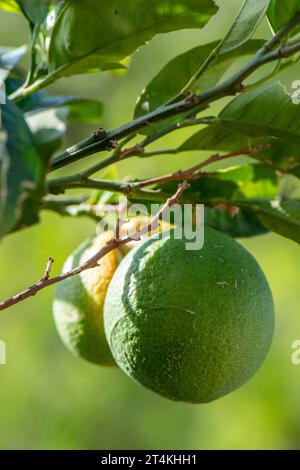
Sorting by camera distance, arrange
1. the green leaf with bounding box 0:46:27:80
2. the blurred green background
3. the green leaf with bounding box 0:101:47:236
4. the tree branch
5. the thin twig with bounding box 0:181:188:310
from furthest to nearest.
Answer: the blurred green background < the green leaf with bounding box 0:46:27:80 < the tree branch < the thin twig with bounding box 0:181:188:310 < the green leaf with bounding box 0:101:47:236

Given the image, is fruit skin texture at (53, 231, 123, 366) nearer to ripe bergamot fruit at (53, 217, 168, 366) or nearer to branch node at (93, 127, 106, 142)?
ripe bergamot fruit at (53, 217, 168, 366)

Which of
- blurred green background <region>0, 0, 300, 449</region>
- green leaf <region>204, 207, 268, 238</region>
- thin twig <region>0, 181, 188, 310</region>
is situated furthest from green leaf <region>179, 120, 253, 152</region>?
blurred green background <region>0, 0, 300, 449</region>

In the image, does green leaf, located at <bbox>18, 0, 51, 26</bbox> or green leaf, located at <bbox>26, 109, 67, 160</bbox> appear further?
green leaf, located at <bbox>18, 0, 51, 26</bbox>

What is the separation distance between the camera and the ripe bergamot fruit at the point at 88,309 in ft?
3.85

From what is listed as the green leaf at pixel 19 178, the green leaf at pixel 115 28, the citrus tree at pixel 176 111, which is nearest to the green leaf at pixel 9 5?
the citrus tree at pixel 176 111

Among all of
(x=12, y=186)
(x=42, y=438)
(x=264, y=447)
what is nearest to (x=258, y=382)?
(x=264, y=447)

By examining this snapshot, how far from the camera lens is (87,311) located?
118cm

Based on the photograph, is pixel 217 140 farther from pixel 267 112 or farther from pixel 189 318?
pixel 189 318

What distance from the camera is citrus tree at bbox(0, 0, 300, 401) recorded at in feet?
3.03

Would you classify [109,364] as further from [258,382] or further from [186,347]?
[258,382]

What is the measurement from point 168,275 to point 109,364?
0.29 m

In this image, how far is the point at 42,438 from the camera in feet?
11.9

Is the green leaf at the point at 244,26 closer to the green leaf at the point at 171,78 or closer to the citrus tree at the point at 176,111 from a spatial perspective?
the citrus tree at the point at 176,111

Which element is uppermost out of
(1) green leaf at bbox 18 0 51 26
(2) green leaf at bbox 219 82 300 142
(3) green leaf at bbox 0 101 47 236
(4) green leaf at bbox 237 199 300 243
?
(1) green leaf at bbox 18 0 51 26
